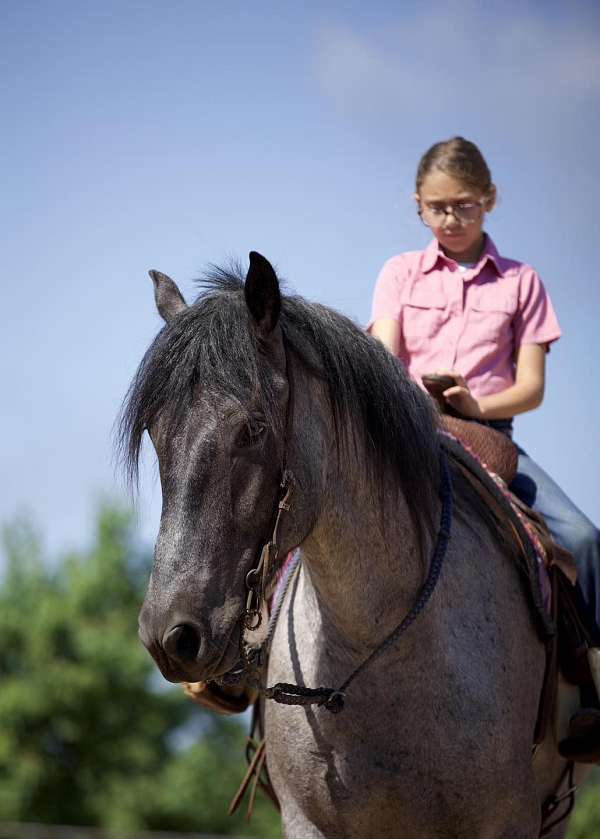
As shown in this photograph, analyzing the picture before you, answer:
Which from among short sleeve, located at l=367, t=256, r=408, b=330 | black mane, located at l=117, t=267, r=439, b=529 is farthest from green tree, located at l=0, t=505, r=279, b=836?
black mane, located at l=117, t=267, r=439, b=529

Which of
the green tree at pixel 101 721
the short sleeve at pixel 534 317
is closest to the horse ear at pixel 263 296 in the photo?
the short sleeve at pixel 534 317

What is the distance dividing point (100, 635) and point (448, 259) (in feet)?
111

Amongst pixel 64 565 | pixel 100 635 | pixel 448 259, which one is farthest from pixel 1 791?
pixel 448 259

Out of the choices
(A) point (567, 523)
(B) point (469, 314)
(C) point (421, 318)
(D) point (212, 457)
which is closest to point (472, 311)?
(B) point (469, 314)

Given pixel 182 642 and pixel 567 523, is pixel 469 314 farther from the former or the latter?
pixel 182 642

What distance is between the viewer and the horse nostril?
3330 mm

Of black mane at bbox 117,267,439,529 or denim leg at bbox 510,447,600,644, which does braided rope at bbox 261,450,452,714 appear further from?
denim leg at bbox 510,447,600,644

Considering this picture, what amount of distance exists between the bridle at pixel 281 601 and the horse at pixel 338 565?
0.02 metres

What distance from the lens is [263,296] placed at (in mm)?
3777

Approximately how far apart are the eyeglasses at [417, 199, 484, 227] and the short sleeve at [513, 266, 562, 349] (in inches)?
16.3

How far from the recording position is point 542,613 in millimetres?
4762

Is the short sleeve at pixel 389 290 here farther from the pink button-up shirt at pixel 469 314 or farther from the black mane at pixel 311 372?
the black mane at pixel 311 372

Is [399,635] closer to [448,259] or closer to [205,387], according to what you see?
[205,387]

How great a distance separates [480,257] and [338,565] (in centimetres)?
254
